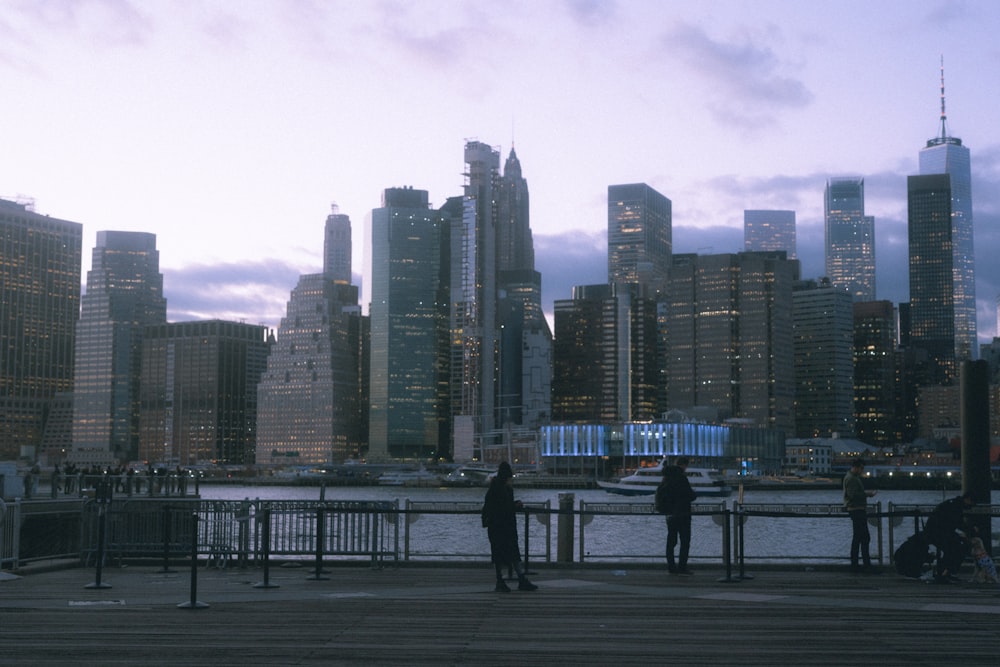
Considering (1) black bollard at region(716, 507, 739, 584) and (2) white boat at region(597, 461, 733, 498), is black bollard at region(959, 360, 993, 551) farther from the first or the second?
(2) white boat at region(597, 461, 733, 498)

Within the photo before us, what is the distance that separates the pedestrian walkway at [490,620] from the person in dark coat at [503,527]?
0.39 meters

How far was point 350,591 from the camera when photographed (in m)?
18.7

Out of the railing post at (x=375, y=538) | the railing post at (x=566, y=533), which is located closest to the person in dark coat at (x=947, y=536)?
the railing post at (x=566, y=533)

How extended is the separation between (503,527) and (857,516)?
744 cm

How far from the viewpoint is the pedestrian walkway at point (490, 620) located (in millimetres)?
11969

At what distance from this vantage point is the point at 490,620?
14.7 m

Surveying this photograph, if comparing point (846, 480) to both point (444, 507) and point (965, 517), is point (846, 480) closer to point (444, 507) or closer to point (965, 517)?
point (965, 517)

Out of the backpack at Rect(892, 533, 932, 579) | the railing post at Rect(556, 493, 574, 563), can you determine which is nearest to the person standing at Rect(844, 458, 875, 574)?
the backpack at Rect(892, 533, 932, 579)

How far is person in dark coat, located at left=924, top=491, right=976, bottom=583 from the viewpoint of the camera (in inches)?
784

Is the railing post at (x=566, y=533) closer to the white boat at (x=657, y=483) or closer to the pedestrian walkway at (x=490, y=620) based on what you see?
the pedestrian walkway at (x=490, y=620)

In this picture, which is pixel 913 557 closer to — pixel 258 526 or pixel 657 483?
pixel 258 526

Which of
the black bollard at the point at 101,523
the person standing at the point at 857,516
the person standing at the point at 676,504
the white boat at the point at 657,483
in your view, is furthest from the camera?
the white boat at the point at 657,483

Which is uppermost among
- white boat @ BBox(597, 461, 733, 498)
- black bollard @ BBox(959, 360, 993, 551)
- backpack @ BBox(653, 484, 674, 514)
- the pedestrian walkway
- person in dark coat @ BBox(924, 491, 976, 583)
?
black bollard @ BBox(959, 360, 993, 551)

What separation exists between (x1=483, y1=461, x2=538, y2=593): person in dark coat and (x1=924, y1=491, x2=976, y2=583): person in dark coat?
6.77 metres
